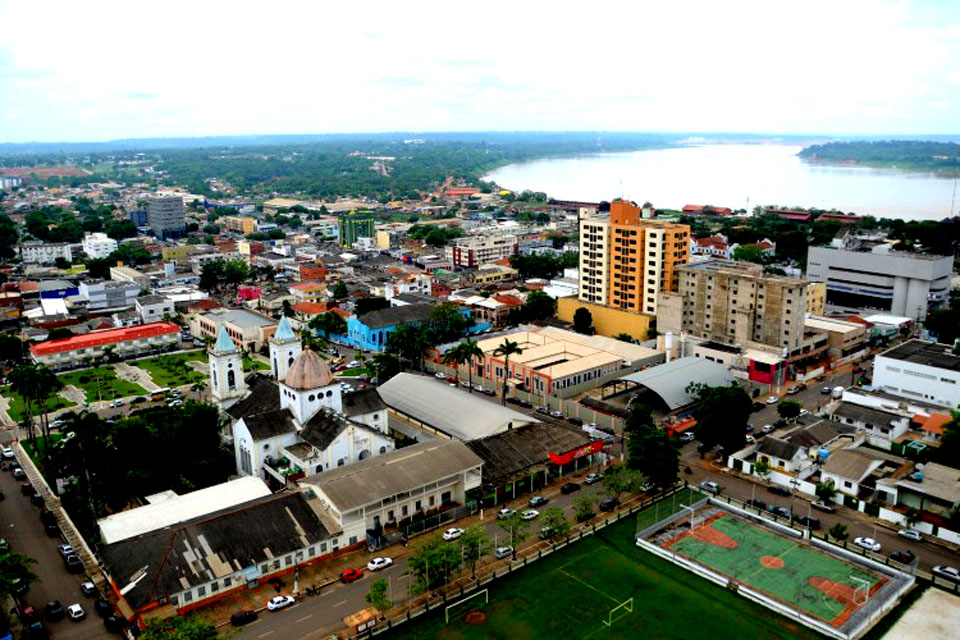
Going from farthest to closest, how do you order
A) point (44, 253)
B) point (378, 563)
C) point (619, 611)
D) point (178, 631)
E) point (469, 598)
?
point (44, 253) → point (378, 563) → point (469, 598) → point (619, 611) → point (178, 631)

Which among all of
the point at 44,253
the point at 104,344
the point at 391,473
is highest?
the point at 44,253

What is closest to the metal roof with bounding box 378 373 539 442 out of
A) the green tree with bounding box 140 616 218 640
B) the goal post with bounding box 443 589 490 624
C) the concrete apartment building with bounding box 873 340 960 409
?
the goal post with bounding box 443 589 490 624

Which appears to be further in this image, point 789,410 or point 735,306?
point 735,306

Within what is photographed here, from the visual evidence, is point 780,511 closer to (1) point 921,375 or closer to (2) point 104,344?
(1) point 921,375

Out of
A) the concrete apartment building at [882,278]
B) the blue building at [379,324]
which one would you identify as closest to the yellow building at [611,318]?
the blue building at [379,324]

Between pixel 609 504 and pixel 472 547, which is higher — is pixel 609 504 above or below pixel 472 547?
below

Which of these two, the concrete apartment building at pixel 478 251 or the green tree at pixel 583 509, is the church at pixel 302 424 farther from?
the concrete apartment building at pixel 478 251

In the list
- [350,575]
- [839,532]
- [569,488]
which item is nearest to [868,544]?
[839,532]
